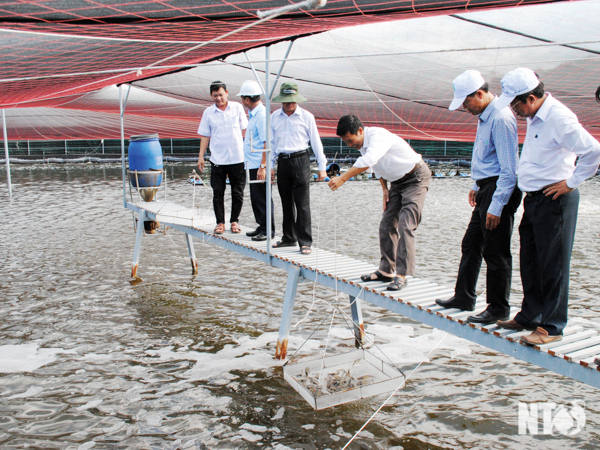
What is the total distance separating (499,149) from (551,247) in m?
0.69

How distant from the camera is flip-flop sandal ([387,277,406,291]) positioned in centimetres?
398

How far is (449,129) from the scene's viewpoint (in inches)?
453

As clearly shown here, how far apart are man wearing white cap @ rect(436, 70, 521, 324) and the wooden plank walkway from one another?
17cm

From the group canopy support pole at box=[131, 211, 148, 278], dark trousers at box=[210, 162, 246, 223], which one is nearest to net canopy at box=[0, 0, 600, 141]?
dark trousers at box=[210, 162, 246, 223]

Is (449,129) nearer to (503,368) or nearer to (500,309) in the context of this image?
(503,368)

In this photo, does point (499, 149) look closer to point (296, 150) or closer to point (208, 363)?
Result: point (296, 150)

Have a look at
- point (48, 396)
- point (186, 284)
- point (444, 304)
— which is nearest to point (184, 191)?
point (186, 284)

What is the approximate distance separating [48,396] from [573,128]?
13.8 ft

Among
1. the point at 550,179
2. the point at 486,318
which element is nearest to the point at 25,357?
the point at 486,318

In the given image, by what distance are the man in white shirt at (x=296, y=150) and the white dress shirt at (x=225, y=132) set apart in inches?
39.6

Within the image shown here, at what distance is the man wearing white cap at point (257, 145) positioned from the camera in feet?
18.7

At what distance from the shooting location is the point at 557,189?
2746 millimetres

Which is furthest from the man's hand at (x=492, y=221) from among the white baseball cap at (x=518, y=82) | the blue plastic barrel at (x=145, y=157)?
the blue plastic barrel at (x=145, y=157)

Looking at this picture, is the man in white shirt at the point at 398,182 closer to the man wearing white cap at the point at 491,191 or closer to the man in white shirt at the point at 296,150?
the man wearing white cap at the point at 491,191
